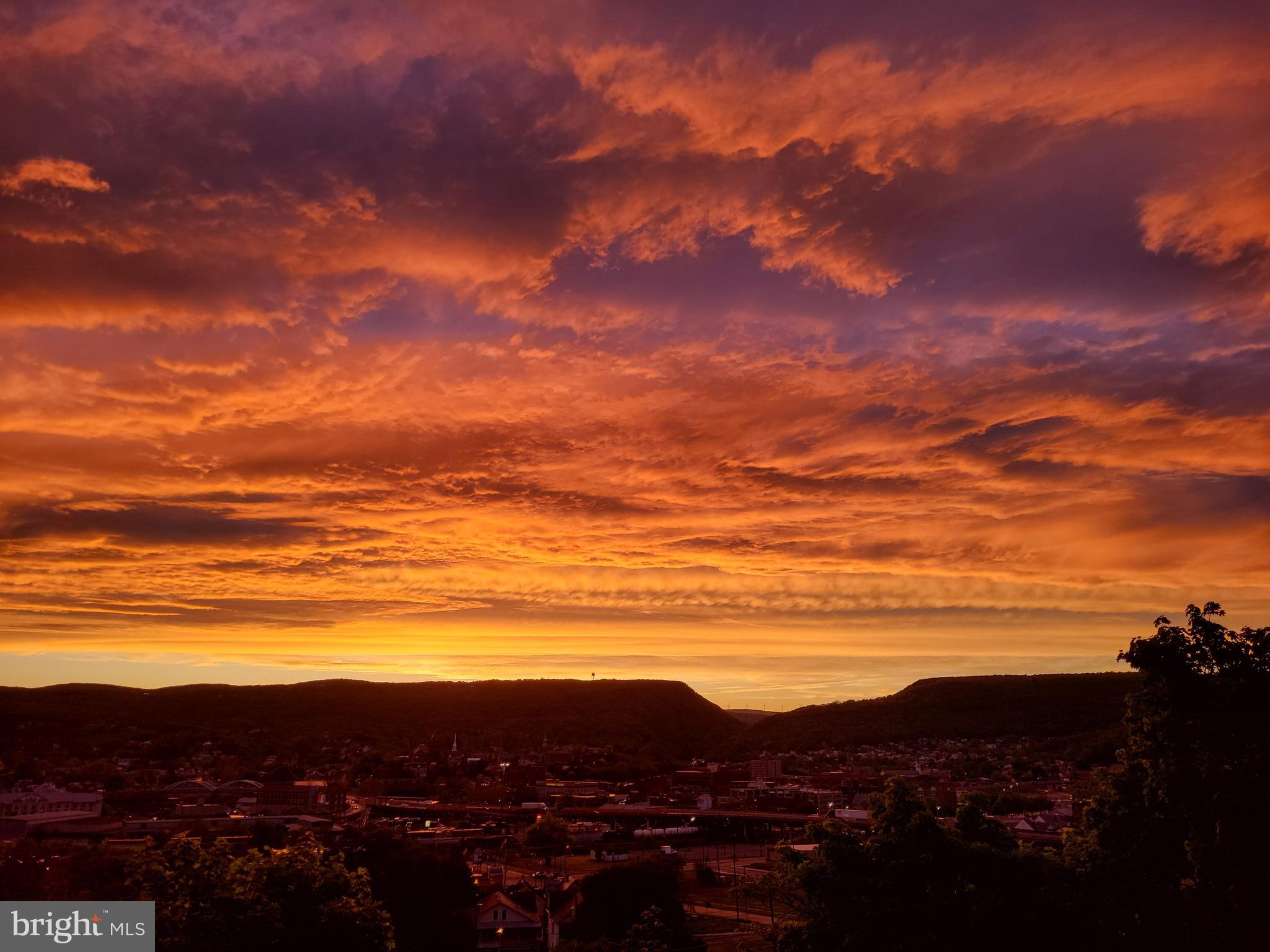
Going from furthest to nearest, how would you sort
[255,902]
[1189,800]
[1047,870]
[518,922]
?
1. [518,922]
2. [255,902]
3. [1047,870]
4. [1189,800]

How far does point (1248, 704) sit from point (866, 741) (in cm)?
15885

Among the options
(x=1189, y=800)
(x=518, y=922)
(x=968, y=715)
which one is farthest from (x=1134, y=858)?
(x=968, y=715)

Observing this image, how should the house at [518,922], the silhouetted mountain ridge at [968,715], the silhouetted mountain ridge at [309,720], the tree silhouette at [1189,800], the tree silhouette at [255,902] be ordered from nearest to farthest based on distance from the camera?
the tree silhouette at [1189,800], the tree silhouette at [255,902], the house at [518,922], the silhouetted mountain ridge at [309,720], the silhouetted mountain ridge at [968,715]

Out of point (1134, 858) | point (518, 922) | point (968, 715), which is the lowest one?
point (968, 715)

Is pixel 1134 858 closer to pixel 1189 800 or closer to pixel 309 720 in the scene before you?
pixel 1189 800

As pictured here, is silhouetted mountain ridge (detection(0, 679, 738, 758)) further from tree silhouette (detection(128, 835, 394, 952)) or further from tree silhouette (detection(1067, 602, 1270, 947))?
tree silhouette (detection(1067, 602, 1270, 947))

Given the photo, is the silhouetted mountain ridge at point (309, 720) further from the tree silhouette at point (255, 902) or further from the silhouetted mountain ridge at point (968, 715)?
the tree silhouette at point (255, 902)

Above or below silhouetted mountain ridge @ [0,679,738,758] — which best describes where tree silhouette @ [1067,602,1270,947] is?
above

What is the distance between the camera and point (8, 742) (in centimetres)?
12031

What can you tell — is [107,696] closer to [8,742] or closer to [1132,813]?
[8,742]

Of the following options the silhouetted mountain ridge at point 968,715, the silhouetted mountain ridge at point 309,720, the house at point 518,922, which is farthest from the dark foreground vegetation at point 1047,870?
the silhouetted mountain ridge at point 968,715

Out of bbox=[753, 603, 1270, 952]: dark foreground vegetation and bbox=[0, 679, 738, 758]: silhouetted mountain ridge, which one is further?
bbox=[0, 679, 738, 758]: silhouetted mountain ridge

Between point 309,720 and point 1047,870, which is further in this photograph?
point 309,720

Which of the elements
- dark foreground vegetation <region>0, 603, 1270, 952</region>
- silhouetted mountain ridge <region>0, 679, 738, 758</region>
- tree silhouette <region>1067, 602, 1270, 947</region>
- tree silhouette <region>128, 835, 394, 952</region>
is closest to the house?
tree silhouette <region>128, 835, 394, 952</region>
